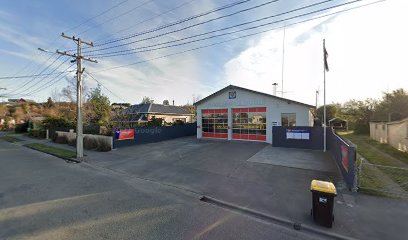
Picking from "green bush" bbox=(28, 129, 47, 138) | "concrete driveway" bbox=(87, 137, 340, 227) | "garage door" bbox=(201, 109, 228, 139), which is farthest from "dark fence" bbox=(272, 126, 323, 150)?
"green bush" bbox=(28, 129, 47, 138)

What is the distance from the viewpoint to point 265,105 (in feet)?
55.6

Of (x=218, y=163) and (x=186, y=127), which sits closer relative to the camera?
(x=218, y=163)

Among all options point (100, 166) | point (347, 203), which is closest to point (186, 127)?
point (100, 166)

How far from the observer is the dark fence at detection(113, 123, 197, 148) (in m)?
15.7

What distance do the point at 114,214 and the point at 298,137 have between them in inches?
514

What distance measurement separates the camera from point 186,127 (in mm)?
23641

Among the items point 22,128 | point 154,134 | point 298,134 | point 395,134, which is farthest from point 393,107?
point 22,128

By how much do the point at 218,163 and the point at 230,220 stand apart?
5302 mm

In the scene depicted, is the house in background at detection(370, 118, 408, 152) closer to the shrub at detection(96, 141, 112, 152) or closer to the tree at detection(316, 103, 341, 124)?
the shrub at detection(96, 141, 112, 152)

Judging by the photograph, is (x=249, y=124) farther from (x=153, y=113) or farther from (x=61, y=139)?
(x=61, y=139)

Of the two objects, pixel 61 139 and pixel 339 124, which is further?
pixel 339 124

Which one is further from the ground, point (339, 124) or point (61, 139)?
point (339, 124)

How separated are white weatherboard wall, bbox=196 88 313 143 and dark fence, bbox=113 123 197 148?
4.65m

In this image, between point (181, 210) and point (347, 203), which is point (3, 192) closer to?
point (181, 210)
